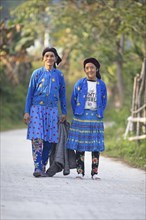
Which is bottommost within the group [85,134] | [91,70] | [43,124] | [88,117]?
[85,134]

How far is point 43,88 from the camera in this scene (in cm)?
1082

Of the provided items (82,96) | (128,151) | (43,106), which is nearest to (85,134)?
(82,96)

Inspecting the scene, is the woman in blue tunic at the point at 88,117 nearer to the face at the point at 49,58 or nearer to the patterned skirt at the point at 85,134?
the patterned skirt at the point at 85,134

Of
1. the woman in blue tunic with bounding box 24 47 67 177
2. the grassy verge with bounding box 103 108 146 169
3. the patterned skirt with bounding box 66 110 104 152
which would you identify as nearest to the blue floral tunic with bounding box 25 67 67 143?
the woman in blue tunic with bounding box 24 47 67 177

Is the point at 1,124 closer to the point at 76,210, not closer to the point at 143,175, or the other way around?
the point at 143,175

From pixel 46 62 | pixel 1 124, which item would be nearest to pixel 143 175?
pixel 46 62

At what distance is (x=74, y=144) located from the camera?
10.7 metres

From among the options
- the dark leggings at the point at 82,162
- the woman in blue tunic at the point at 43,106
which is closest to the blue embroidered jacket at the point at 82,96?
the woman in blue tunic at the point at 43,106

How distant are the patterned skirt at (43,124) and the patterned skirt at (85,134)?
0.75 feet

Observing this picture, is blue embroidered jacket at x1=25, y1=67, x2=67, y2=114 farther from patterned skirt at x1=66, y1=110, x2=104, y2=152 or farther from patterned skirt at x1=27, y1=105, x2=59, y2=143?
patterned skirt at x1=66, y1=110, x2=104, y2=152

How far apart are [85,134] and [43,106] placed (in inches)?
26.9

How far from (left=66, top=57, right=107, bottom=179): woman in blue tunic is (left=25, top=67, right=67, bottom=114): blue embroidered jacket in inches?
11.0

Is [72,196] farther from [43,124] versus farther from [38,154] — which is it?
[43,124]

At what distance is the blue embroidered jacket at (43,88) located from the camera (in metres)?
10.8
